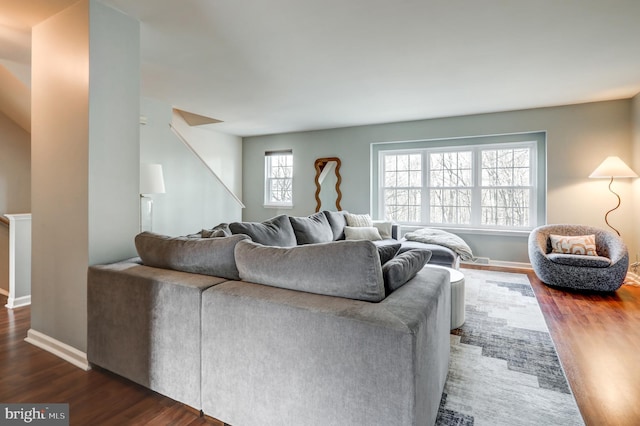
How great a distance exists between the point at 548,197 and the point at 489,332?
10.5ft

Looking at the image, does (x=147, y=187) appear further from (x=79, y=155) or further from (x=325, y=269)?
(x=325, y=269)

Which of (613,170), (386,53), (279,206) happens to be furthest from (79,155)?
(613,170)

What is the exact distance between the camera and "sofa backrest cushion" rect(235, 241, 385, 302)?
4.69 ft

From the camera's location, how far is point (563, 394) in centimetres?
190

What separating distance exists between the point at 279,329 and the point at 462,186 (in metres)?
5.10

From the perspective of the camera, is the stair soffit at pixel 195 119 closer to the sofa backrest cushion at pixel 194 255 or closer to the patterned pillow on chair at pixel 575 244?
the sofa backrest cushion at pixel 194 255

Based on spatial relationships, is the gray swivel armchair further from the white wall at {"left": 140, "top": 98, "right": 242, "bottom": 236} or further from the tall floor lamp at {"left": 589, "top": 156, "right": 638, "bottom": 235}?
the white wall at {"left": 140, "top": 98, "right": 242, "bottom": 236}

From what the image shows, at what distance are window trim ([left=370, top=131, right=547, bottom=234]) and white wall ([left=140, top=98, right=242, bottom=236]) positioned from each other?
2.84m

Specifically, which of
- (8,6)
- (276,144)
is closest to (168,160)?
(8,6)

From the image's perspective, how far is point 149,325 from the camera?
1.79 metres

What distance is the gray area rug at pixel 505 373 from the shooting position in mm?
1717

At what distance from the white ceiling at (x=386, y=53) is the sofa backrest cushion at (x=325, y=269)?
1.78m

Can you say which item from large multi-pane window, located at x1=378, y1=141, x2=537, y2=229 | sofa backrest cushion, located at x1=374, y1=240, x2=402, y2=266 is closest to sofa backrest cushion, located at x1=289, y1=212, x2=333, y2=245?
sofa backrest cushion, located at x1=374, y1=240, x2=402, y2=266

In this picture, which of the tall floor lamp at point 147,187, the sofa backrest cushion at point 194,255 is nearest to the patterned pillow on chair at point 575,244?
the sofa backrest cushion at point 194,255
